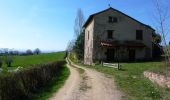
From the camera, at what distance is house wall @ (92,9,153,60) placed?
4972 centimetres

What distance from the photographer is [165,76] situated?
54.4 ft

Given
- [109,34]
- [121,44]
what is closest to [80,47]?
[109,34]

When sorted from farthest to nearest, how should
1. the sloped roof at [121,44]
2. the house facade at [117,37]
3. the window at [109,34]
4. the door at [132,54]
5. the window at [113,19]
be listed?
the door at [132,54] < the window at [109,34] < the window at [113,19] < the house facade at [117,37] < the sloped roof at [121,44]

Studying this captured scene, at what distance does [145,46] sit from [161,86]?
34356 mm

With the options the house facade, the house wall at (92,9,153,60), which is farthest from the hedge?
the house wall at (92,9,153,60)

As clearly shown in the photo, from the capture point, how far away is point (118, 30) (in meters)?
50.4

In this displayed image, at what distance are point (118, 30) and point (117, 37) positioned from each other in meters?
1.10

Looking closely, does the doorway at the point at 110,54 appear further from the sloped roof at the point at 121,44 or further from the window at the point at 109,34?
the window at the point at 109,34

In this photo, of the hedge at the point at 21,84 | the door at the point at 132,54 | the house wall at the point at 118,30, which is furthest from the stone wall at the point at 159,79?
the door at the point at 132,54

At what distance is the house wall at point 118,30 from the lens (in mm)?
49719

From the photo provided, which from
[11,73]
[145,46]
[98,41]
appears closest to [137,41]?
[145,46]

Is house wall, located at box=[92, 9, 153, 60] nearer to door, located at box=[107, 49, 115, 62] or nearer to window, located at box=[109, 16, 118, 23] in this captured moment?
window, located at box=[109, 16, 118, 23]

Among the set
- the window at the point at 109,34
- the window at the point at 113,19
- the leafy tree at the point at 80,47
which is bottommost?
the leafy tree at the point at 80,47

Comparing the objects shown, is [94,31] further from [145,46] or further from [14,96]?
[14,96]
